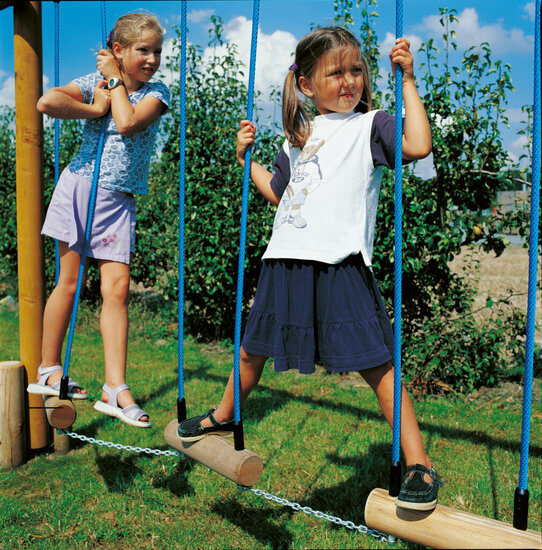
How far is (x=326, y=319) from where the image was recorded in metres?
2.09

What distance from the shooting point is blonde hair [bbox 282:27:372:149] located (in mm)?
2123

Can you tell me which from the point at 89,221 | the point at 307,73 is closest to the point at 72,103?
the point at 89,221

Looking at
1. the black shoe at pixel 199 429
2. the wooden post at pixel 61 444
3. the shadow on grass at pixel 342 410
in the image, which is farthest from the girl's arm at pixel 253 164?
the wooden post at pixel 61 444

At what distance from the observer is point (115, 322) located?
2.70 metres

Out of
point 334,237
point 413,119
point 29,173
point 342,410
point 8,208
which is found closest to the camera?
point 413,119

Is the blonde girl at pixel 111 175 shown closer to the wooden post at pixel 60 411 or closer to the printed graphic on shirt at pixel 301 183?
the wooden post at pixel 60 411

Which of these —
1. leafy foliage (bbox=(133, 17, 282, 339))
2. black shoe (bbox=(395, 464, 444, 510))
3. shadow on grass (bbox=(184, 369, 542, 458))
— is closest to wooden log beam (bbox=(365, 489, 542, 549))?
black shoe (bbox=(395, 464, 444, 510))

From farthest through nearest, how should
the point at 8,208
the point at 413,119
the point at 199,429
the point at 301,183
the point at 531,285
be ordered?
the point at 8,208
the point at 199,429
the point at 301,183
the point at 413,119
the point at 531,285

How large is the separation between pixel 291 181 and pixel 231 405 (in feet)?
2.94

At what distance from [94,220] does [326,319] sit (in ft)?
3.97

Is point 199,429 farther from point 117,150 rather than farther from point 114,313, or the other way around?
point 117,150

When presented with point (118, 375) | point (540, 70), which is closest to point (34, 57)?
point (118, 375)

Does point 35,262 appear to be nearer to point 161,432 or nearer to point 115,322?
point 115,322

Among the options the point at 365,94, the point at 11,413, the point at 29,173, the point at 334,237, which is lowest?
the point at 11,413
